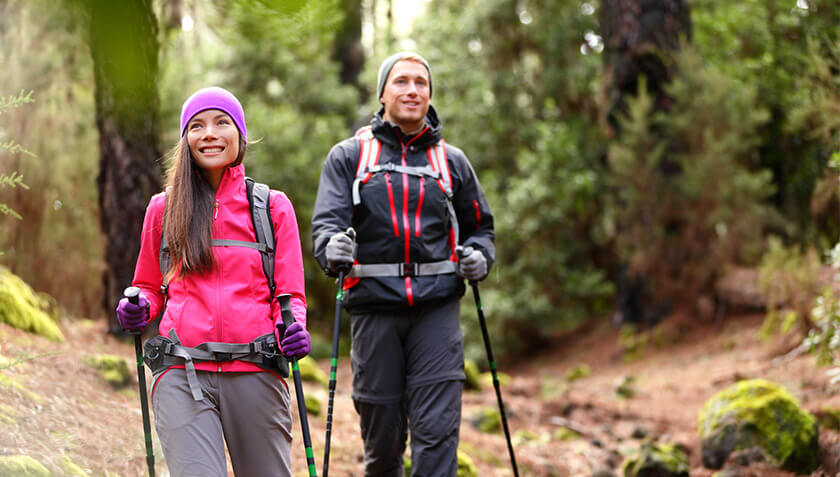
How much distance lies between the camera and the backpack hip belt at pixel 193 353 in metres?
3.19

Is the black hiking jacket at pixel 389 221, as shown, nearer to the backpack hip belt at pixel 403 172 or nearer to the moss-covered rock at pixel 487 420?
the backpack hip belt at pixel 403 172

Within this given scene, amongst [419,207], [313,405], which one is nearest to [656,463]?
[313,405]

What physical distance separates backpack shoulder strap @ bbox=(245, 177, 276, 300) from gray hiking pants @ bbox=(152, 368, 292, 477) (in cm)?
41

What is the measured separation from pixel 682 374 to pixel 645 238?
2.75m

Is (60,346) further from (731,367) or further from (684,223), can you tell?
(684,223)

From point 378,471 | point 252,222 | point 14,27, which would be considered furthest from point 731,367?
point 14,27

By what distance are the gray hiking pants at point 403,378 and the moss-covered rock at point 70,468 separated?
4.96 ft

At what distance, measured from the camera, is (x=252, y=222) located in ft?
11.4

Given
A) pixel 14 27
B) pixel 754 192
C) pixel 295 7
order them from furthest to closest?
1. pixel 754 192
2. pixel 14 27
3. pixel 295 7

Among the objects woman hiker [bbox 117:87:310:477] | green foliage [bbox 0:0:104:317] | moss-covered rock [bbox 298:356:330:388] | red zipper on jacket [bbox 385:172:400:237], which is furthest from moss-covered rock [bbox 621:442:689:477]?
green foliage [bbox 0:0:104:317]

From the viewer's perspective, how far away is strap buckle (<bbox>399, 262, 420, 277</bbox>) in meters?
4.45

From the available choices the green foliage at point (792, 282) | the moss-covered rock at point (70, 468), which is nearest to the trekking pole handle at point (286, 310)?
the moss-covered rock at point (70, 468)

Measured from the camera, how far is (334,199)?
4.50 meters

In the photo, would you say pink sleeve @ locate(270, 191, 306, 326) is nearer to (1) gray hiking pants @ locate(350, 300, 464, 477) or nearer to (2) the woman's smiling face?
(2) the woman's smiling face
